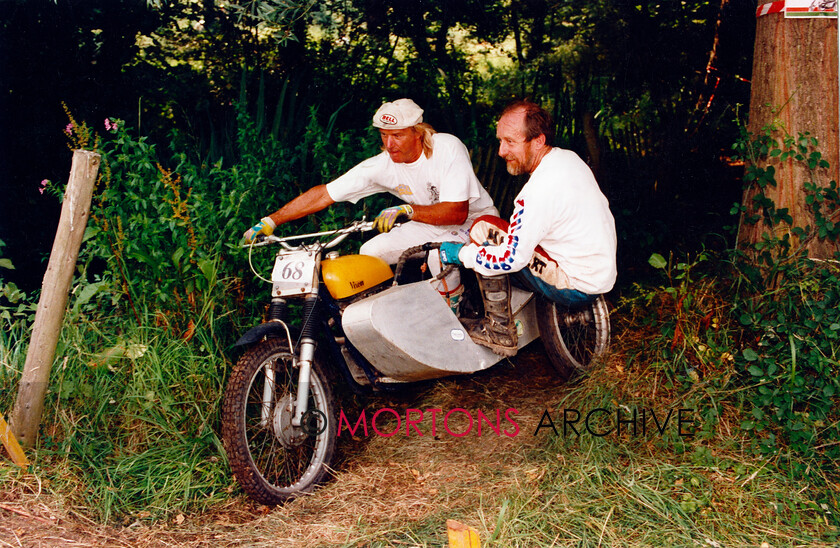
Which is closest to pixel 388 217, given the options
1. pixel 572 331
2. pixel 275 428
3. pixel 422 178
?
pixel 422 178

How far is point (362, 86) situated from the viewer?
6.92 meters

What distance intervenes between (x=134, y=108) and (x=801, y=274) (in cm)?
519

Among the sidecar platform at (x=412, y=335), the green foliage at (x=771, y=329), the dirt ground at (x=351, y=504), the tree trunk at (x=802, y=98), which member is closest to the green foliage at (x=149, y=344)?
the dirt ground at (x=351, y=504)

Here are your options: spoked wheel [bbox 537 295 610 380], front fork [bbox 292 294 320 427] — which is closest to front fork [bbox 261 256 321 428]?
front fork [bbox 292 294 320 427]

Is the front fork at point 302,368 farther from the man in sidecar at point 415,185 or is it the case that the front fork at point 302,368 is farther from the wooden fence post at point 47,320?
the wooden fence post at point 47,320

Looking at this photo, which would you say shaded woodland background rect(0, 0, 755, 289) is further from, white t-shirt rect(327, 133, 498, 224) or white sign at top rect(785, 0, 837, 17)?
white sign at top rect(785, 0, 837, 17)

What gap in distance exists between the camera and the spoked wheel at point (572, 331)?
4258 mm

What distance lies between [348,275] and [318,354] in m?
0.49

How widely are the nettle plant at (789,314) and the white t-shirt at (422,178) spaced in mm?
1511

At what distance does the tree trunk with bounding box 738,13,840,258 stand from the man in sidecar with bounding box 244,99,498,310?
5.58 ft

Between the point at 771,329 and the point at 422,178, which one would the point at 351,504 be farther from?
the point at 771,329

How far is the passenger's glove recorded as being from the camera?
3818 mm

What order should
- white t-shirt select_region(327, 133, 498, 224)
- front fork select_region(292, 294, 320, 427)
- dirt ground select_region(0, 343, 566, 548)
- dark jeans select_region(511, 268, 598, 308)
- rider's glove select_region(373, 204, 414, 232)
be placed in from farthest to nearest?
1. white t-shirt select_region(327, 133, 498, 224)
2. dark jeans select_region(511, 268, 598, 308)
3. front fork select_region(292, 294, 320, 427)
4. rider's glove select_region(373, 204, 414, 232)
5. dirt ground select_region(0, 343, 566, 548)

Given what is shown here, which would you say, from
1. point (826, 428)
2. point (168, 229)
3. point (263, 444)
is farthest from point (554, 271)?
point (168, 229)
